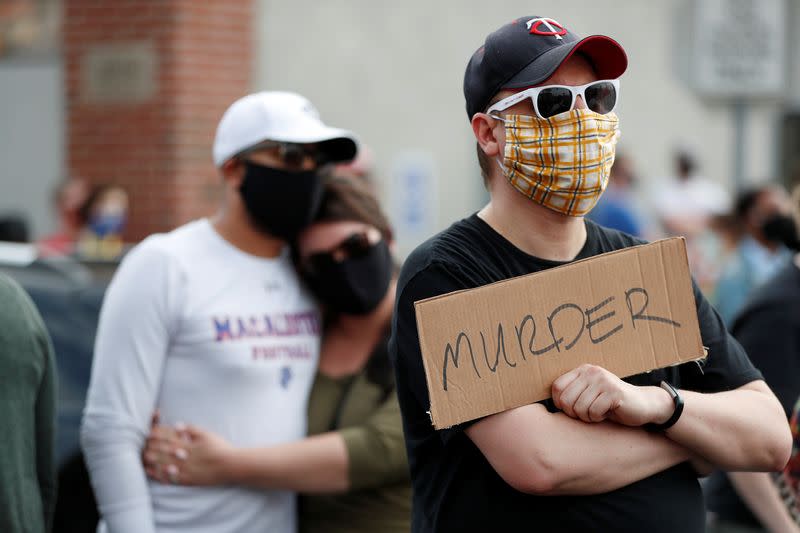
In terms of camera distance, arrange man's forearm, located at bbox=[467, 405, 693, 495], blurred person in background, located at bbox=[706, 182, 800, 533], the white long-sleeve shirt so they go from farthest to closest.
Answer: blurred person in background, located at bbox=[706, 182, 800, 533], the white long-sleeve shirt, man's forearm, located at bbox=[467, 405, 693, 495]

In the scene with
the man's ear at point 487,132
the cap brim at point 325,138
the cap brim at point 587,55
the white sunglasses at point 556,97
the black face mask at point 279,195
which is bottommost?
the black face mask at point 279,195

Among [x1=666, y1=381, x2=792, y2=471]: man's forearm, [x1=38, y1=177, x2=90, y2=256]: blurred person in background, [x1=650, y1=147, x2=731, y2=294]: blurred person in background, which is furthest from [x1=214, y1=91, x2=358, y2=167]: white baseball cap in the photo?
[x1=650, y1=147, x2=731, y2=294]: blurred person in background

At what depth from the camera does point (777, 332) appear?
11.3ft

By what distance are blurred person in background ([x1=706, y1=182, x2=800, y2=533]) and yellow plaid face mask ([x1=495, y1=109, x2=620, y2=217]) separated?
1247mm

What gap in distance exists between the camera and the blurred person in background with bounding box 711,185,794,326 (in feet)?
23.9

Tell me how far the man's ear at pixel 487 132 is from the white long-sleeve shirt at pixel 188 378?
104 cm

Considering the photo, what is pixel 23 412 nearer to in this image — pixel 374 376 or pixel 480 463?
pixel 374 376

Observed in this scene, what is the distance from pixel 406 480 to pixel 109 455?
0.80 meters

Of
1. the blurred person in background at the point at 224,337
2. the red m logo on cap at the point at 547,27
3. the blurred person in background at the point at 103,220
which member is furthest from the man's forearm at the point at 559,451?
the blurred person in background at the point at 103,220

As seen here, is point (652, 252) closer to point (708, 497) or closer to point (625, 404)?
point (625, 404)

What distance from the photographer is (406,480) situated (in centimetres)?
326

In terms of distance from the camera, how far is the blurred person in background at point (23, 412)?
2.74 metres

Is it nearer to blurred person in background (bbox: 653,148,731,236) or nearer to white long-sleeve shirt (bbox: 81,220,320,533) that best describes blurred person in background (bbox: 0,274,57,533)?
white long-sleeve shirt (bbox: 81,220,320,533)

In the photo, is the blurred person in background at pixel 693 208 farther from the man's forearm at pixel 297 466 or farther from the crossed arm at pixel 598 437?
the crossed arm at pixel 598 437
